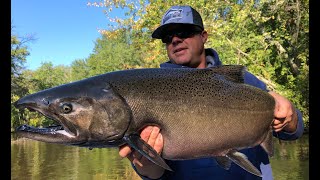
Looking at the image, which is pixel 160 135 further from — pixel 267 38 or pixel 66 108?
pixel 267 38

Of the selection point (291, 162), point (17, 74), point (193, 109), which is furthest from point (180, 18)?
point (17, 74)

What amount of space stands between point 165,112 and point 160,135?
161 millimetres

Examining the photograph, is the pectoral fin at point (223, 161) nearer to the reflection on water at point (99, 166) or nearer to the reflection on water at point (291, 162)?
the reflection on water at point (291, 162)

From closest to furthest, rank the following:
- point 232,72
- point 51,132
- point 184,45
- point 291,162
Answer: point 51,132 → point 232,72 → point 184,45 → point 291,162

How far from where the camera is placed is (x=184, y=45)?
145 inches

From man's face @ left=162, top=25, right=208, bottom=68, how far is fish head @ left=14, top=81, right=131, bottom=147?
4.20ft

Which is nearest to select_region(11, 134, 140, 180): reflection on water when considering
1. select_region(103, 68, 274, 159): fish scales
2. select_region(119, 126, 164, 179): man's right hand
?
select_region(119, 126, 164, 179): man's right hand

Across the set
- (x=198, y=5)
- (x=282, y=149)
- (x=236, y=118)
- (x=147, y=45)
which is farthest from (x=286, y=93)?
(x=236, y=118)

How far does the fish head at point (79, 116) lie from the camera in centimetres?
245

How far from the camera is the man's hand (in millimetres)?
3076

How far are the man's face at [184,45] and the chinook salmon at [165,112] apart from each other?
0.71m

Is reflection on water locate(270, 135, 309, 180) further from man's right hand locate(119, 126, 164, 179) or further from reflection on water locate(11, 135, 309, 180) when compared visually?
man's right hand locate(119, 126, 164, 179)

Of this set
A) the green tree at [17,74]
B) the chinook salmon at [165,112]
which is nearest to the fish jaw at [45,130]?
the chinook salmon at [165,112]
